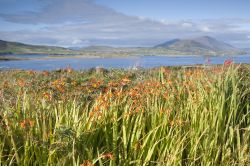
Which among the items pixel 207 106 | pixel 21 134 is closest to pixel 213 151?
pixel 207 106

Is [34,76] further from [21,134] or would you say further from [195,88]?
[21,134]

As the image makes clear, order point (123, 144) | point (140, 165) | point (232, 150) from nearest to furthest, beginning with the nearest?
point (140, 165) < point (123, 144) < point (232, 150)

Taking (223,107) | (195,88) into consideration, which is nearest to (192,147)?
(223,107)

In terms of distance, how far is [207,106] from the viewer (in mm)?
5797

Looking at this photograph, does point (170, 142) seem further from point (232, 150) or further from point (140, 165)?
point (232, 150)

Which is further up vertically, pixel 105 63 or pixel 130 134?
pixel 130 134

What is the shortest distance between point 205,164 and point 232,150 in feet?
2.60

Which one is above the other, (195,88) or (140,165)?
(195,88)

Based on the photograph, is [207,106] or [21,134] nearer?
[21,134]

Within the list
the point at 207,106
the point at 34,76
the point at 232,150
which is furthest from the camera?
the point at 34,76

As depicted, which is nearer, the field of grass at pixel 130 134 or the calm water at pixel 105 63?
the field of grass at pixel 130 134

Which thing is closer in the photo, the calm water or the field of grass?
the field of grass

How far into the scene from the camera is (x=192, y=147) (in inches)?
187

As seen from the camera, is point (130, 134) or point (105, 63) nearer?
point (130, 134)
